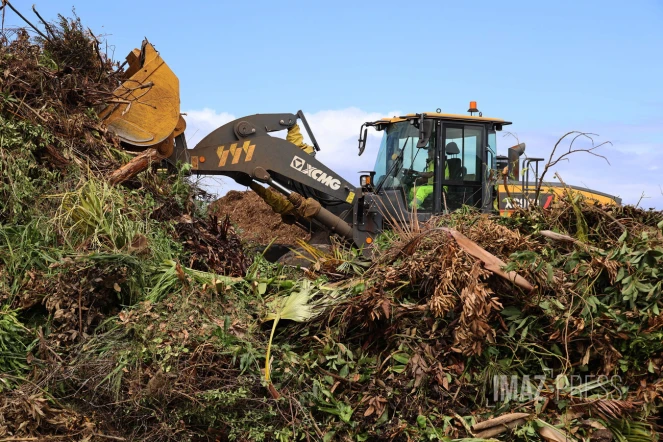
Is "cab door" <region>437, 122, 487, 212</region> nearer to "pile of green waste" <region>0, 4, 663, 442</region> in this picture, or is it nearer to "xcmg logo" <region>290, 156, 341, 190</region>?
"xcmg logo" <region>290, 156, 341, 190</region>

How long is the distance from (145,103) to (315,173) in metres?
3.06

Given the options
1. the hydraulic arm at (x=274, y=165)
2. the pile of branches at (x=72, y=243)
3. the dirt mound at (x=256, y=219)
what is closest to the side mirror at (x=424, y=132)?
the hydraulic arm at (x=274, y=165)

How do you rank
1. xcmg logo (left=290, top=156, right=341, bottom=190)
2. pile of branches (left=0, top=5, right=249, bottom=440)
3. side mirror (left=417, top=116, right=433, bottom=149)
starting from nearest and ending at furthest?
pile of branches (left=0, top=5, right=249, bottom=440)
side mirror (left=417, top=116, right=433, bottom=149)
xcmg logo (left=290, top=156, right=341, bottom=190)

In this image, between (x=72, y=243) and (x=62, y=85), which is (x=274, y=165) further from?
(x=72, y=243)

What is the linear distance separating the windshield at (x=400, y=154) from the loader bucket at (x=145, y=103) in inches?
123

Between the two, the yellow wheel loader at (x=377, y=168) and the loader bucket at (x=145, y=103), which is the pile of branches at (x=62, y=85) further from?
the yellow wheel loader at (x=377, y=168)

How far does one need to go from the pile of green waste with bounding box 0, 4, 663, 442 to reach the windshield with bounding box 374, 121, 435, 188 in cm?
399

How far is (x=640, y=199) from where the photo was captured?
5320mm

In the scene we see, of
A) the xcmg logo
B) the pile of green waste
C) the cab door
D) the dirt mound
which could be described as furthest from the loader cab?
the pile of green waste

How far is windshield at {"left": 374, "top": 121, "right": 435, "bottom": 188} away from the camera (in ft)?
30.0

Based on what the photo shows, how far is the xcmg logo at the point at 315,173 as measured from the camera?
932 cm

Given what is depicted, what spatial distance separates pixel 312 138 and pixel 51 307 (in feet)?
17.7

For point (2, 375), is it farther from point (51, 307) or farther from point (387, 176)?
point (387, 176)

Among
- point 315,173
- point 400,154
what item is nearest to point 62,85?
point 315,173
